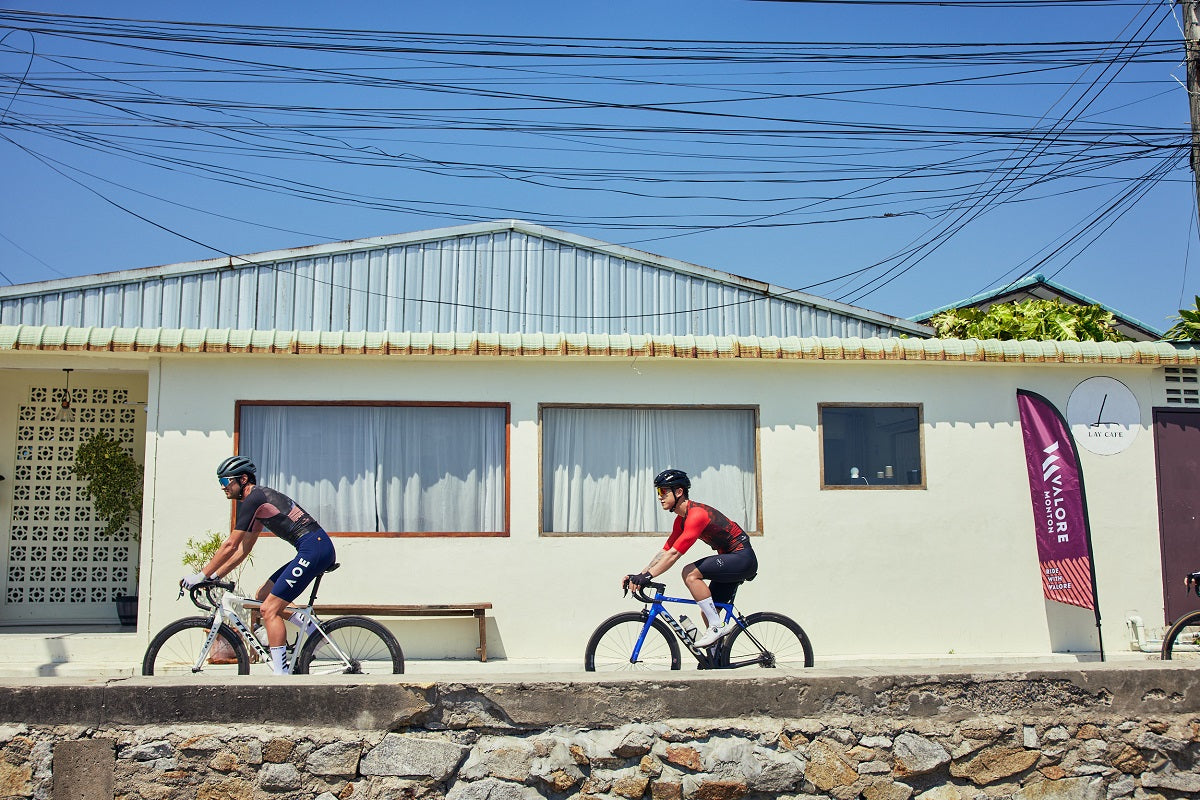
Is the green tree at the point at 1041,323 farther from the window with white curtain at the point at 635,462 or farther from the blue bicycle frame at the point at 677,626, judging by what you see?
the blue bicycle frame at the point at 677,626

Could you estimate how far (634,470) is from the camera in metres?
Result: 9.89

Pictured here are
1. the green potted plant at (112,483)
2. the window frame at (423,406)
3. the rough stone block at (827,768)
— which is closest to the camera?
the rough stone block at (827,768)

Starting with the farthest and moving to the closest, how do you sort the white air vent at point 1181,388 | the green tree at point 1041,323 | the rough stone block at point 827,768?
the green tree at point 1041,323 → the white air vent at point 1181,388 → the rough stone block at point 827,768

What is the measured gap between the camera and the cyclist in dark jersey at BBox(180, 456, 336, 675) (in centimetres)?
676

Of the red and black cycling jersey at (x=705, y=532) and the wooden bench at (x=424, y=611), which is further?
the wooden bench at (x=424, y=611)

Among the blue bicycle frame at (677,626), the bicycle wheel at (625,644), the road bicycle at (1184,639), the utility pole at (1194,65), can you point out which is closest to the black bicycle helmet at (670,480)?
the blue bicycle frame at (677,626)

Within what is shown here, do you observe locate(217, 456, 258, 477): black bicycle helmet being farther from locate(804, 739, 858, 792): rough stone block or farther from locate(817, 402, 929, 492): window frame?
locate(817, 402, 929, 492): window frame

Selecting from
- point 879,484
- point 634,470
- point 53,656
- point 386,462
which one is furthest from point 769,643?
point 53,656

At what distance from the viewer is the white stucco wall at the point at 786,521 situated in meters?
9.34

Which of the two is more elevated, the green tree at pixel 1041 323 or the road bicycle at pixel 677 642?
the green tree at pixel 1041 323

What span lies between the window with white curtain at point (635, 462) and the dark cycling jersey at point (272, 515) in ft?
10.2

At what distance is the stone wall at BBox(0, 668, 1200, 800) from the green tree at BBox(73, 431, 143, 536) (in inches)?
266

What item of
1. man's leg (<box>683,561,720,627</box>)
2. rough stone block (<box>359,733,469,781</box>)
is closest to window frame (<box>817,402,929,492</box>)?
man's leg (<box>683,561,720,627</box>)

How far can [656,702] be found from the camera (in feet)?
16.0
